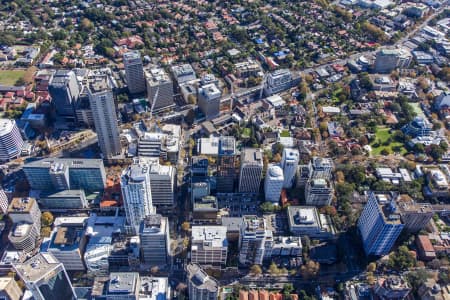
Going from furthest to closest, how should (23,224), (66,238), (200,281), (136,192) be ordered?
(23,224) < (66,238) < (136,192) < (200,281)

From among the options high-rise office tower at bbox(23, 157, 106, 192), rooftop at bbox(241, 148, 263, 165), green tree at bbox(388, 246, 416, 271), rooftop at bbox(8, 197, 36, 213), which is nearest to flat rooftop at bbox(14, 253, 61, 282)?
rooftop at bbox(8, 197, 36, 213)

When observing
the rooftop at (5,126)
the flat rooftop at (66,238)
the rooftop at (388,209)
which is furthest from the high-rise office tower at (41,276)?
the rooftop at (388,209)

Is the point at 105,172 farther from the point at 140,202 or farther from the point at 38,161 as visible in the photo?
the point at 140,202

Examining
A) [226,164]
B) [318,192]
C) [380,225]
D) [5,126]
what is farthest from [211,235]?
[5,126]

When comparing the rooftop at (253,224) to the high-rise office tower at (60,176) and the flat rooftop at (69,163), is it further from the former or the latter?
the high-rise office tower at (60,176)

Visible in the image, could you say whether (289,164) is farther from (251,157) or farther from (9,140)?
(9,140)

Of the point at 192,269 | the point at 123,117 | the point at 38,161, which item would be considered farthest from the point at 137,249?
the point at 123,117

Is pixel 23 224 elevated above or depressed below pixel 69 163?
below

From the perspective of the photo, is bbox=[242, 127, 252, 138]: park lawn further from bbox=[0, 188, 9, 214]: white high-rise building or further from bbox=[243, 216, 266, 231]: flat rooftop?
bbox=[0, 188, 9, 214]: white high-rise building
